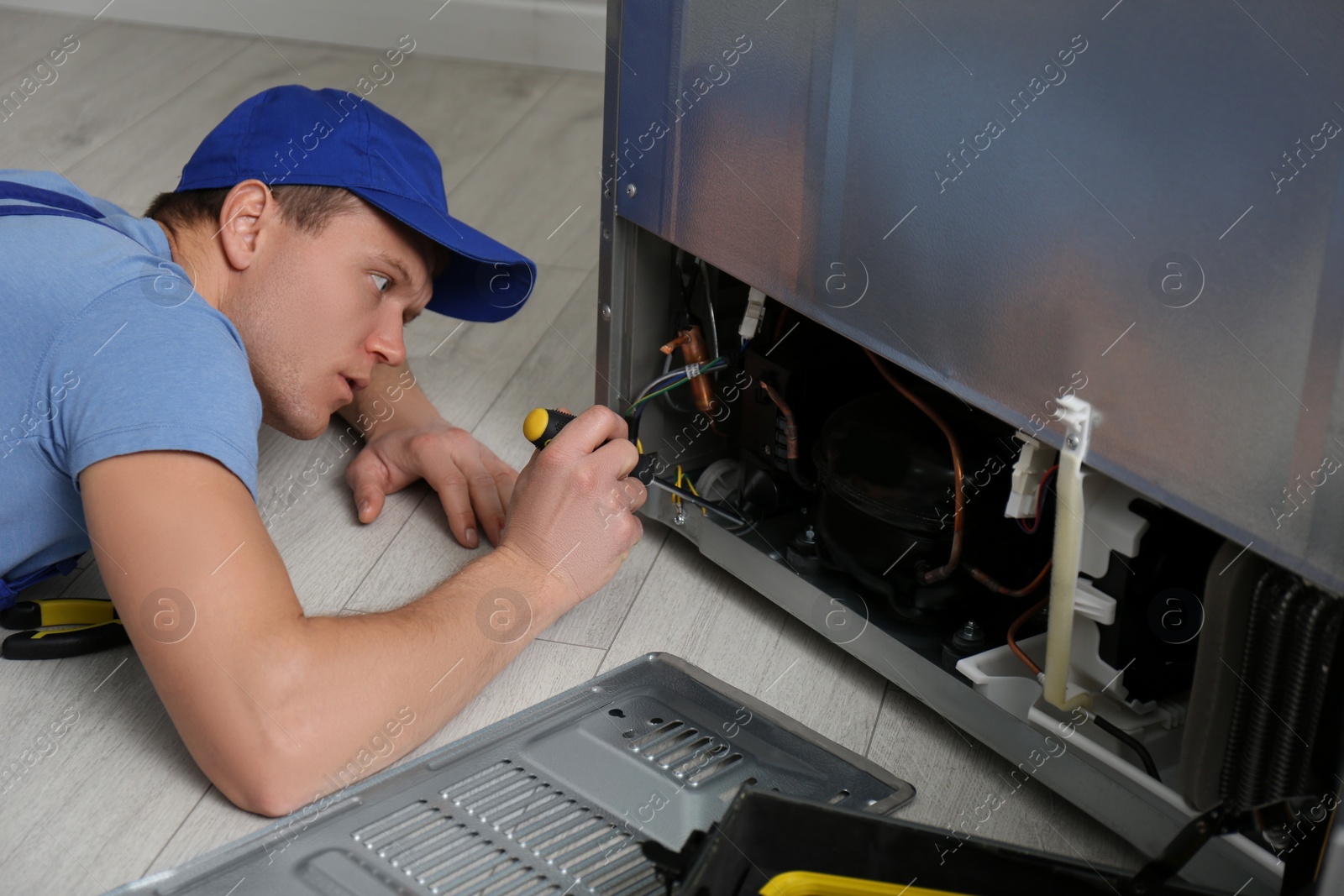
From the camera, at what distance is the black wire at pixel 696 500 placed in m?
1.22

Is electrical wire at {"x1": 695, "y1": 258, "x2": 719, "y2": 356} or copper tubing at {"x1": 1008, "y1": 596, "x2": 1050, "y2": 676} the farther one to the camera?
electrical wire at {"x1": 695, "y1": 258, "x2": 719, "y2": 356}

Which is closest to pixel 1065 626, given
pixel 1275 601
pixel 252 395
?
pixel 1275 601

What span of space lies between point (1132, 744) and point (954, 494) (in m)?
0.24

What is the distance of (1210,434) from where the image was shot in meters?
0.71

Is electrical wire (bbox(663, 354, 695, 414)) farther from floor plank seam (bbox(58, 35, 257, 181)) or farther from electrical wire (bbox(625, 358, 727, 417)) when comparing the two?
floor plank seam (bbox(58, 35, 257, 181))

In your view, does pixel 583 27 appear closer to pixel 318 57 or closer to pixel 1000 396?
pixel 318 57

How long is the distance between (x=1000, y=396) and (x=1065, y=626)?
17 cm

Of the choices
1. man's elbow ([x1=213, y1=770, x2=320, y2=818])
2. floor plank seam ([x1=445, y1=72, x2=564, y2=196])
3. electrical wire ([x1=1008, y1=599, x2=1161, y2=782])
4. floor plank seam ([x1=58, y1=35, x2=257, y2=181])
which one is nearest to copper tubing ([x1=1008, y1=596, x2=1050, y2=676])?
electrical wire ([x1=1008, y1=599, x2=1161, y2=782])

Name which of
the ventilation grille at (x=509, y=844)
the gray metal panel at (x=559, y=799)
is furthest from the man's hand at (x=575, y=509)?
the ventilation grille at (x=509, y=844)

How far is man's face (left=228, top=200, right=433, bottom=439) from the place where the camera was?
106 centimetres

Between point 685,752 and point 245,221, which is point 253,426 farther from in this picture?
point 685,752

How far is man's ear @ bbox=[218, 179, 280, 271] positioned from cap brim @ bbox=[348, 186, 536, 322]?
8 centimetres

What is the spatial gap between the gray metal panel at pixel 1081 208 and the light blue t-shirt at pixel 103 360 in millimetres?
430

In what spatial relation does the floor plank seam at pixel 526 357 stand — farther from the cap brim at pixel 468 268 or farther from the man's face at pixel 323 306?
the man's face at pixel 323 306
